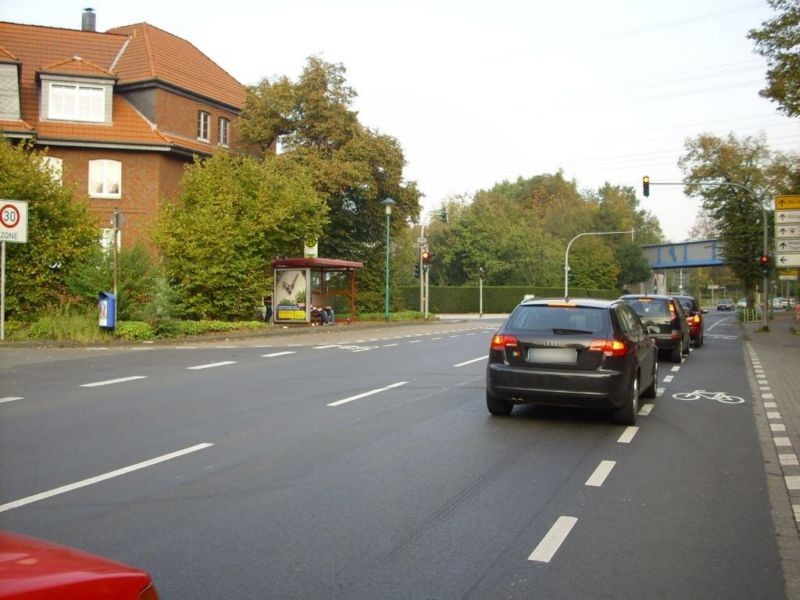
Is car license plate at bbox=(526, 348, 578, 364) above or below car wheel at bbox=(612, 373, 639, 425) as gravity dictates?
above

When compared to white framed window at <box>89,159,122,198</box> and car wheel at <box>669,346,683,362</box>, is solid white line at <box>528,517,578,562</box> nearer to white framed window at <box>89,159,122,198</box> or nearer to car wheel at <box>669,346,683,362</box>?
car wheel at <box>669,346,683,362</box>

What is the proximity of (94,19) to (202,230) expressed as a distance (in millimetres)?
25278

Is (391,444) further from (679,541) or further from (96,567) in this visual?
(96,567)

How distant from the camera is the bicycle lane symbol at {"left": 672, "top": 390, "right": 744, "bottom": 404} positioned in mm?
11864

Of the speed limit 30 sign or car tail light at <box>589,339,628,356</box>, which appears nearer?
car tail light at <box>589,339,628,356</box>

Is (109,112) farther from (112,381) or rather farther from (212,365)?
(112,381)

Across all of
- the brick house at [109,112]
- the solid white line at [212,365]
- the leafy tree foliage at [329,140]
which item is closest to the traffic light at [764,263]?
the leafy tree foliage at [329,140]

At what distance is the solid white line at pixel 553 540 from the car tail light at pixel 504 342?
12.8ft

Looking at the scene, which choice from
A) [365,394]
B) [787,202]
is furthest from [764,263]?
[365,394]

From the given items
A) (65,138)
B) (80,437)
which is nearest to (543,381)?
(80,437)

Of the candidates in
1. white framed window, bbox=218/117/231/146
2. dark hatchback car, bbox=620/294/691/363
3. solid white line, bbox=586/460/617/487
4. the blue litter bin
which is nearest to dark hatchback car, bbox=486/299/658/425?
solid white line, bbox=586/460/617/487

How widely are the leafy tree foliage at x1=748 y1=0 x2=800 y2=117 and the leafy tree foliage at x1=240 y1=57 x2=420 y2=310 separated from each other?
19.8m

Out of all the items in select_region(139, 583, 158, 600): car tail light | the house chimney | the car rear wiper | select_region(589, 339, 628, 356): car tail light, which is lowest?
select_region(139, 583, 158, 600): car tail light

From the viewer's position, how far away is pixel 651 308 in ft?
61.1
